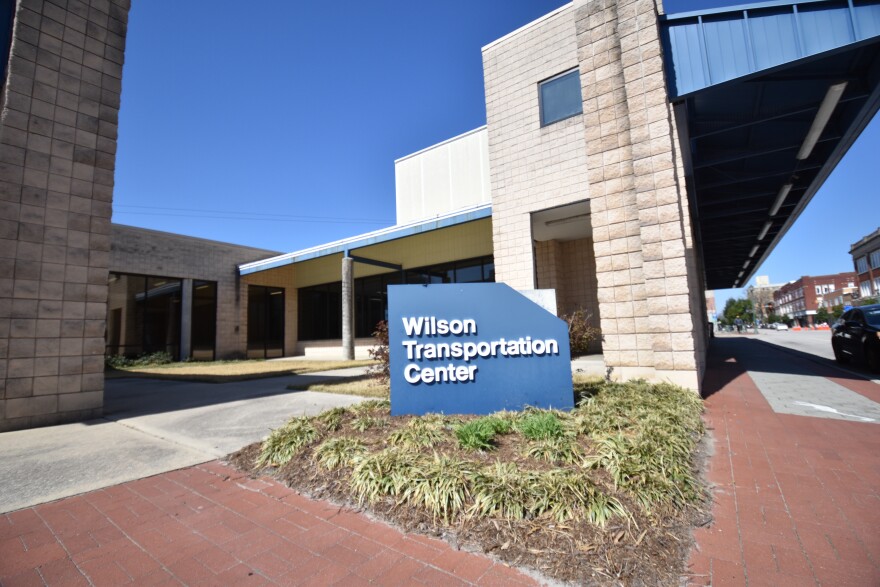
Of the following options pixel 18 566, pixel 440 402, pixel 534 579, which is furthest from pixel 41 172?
pixel 534 579

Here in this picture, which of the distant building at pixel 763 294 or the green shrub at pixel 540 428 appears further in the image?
the distant building at pixel 763 294

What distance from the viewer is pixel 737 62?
327 inches

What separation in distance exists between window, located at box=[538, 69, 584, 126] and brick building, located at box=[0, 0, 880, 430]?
4cm

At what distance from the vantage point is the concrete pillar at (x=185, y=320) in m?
20.7

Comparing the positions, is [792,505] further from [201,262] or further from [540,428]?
[201,262]

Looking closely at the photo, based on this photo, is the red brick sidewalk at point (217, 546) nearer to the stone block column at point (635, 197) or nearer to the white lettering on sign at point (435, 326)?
the white lettering on sign at point (435, 326)

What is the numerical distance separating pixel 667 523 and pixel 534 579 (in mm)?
1080

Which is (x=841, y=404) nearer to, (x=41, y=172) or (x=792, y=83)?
(x=792, y=83)

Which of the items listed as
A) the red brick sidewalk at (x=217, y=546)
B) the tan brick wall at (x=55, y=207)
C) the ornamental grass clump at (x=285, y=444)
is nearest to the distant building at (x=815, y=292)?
the ornamental grass clump at (x=285, y=444)

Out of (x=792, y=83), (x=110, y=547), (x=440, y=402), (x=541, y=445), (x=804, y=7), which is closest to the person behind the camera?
(x=110, y=547)

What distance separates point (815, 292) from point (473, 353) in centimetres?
12487

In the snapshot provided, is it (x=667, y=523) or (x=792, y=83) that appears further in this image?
(x=792, y=83)

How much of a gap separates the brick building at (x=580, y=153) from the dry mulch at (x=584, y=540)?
15.7ft

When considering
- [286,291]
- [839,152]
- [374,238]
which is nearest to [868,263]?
[839,152]
